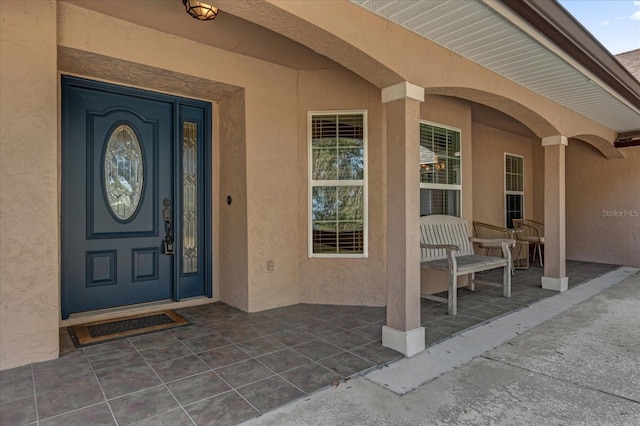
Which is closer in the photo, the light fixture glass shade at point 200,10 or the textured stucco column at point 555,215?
the light fixture glass shade at point 200,10

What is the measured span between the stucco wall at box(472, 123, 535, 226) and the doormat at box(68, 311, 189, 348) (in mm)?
5330

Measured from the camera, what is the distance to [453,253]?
389 cm

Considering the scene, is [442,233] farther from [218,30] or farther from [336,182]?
[218,30]

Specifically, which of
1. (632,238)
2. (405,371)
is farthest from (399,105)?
(632,238)

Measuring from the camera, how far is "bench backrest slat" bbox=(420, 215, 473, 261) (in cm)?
452

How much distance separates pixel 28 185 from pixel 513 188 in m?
7.86

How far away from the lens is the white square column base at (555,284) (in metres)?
4.96

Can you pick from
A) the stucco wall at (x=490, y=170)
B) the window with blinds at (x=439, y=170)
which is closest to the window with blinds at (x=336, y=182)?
the window with blinds at (x=439, y=170)

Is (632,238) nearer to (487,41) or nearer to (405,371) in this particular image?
(487,41)

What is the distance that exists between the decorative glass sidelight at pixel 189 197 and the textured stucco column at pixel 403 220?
2355 millimetres

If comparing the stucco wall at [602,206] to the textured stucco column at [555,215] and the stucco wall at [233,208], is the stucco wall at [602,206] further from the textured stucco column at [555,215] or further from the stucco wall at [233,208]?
the stucco wall at [233,208]

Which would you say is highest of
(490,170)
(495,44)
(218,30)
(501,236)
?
(218,30)

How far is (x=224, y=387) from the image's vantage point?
7.59 feet

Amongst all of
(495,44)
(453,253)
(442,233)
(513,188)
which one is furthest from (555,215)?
(495,44)
